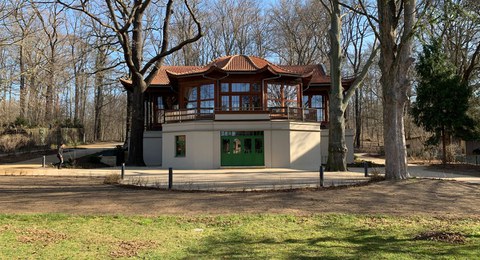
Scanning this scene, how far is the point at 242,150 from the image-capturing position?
87.8 feet

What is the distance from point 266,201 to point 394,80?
6.88 m

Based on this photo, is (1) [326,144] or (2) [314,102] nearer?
(1) [326,144]

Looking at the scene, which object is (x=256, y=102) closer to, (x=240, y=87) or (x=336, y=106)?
(x=240, y=87)

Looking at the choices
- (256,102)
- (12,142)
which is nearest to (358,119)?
(256,102)

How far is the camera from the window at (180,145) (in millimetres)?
27478

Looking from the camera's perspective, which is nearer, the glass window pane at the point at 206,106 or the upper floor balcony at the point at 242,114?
the upper floor balcony at the point at 242,114

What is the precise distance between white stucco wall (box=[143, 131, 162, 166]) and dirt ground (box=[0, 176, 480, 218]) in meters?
17.7

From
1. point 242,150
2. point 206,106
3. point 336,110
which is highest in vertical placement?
point 206,106

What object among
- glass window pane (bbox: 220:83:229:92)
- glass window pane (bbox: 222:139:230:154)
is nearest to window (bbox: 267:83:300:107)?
glass window pane (bbox: 220:83:229:92)

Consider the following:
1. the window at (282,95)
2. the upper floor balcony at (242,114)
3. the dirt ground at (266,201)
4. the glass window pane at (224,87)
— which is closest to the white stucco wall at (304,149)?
the upper floor balcony at (242,114)

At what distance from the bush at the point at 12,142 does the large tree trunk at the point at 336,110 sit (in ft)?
88.2

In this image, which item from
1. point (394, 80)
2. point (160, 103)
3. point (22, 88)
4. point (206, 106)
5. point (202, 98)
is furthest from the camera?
point (22, 88)

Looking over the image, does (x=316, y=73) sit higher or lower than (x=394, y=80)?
higher

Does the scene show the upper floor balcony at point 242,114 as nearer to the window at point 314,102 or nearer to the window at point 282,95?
the window at point 282,95
